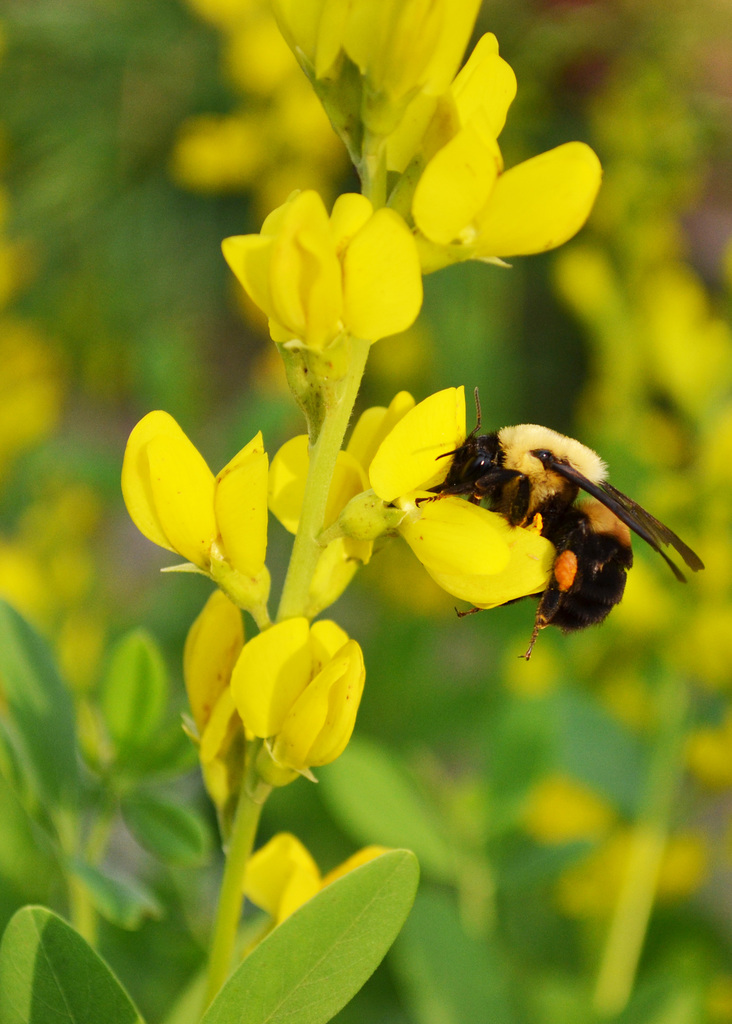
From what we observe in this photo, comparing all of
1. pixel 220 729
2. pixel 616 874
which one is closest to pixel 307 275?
pixel 220 729

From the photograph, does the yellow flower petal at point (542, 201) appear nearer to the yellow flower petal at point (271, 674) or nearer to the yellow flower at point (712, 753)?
the yellow flower petal at point (271, 674)

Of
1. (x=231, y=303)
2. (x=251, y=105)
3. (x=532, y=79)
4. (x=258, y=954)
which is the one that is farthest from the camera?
(x=231, y=303)

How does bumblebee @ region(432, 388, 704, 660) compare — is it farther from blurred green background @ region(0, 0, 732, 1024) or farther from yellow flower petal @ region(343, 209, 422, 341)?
blurred green background @ region(0, 0, 732, 1024)

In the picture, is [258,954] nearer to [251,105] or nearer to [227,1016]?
[227,1016]

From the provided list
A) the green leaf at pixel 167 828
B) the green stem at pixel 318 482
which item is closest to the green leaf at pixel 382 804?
the green leaf at pixel 167 828

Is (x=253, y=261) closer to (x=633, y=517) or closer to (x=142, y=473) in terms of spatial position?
(x=142, y=473)

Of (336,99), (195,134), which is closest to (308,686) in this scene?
(336,99)
